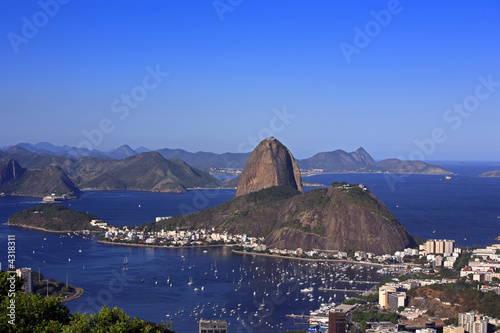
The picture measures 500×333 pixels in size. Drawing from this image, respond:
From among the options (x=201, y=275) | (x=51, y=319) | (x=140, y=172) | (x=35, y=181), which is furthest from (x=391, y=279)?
(x=140, y=172)

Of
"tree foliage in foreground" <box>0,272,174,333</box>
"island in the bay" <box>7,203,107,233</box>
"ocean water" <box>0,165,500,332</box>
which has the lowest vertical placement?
"ocean water" <box>0,165,500,332</box>

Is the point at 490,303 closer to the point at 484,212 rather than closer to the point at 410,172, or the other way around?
the point at 484,212

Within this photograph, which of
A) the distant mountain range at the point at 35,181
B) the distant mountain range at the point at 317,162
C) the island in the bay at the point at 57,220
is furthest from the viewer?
the distant mountain range at the point at 317,162

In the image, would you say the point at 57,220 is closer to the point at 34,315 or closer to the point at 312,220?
the point at 312,220

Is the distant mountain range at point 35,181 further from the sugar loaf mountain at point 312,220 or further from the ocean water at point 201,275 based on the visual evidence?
the sugar loaf mountain at point 312,220

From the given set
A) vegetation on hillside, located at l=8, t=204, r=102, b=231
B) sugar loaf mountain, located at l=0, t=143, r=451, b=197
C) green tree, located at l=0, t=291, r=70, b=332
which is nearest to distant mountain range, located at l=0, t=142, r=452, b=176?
sugar loaf mountain, located at l=0, t=143, r=451, b=197

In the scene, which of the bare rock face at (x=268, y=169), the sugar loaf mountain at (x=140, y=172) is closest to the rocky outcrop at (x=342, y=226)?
the bare rock face at (x=268, y=169)

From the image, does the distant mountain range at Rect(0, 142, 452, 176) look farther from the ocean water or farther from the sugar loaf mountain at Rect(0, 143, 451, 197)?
the ocean water
